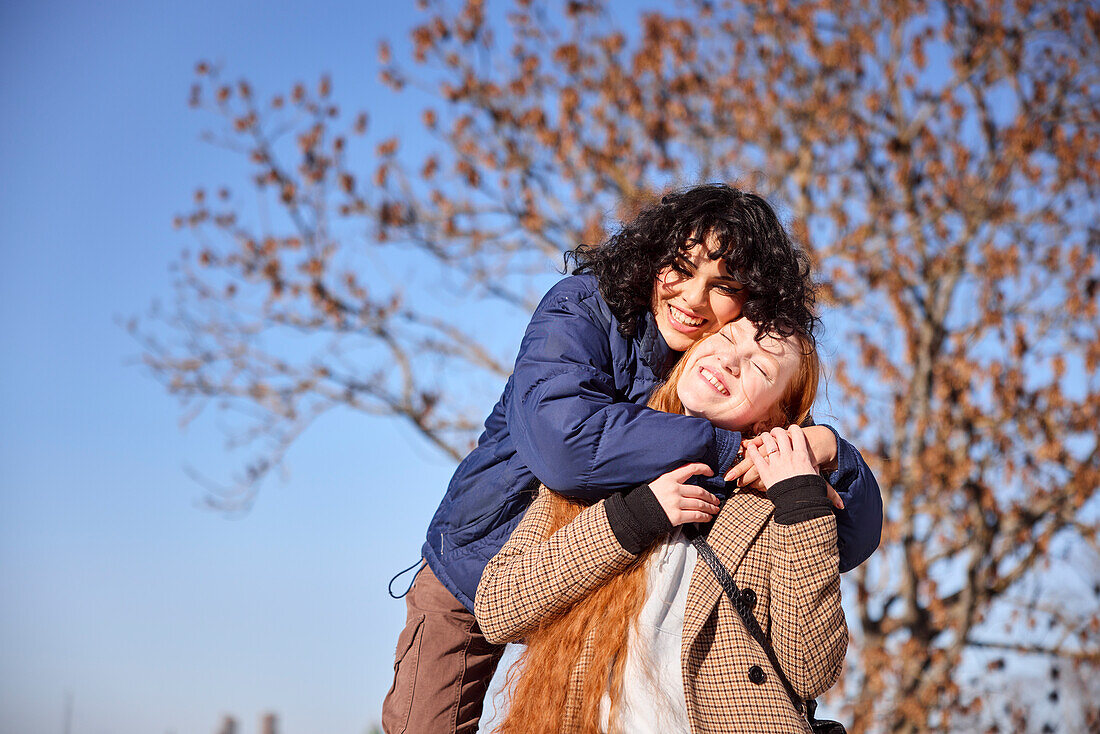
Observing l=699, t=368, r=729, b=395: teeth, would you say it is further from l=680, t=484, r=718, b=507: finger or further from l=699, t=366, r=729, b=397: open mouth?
l=680, t=484, r=718, b=507: finger

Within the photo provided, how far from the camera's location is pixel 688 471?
190 cm

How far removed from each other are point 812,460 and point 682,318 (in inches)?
17.9

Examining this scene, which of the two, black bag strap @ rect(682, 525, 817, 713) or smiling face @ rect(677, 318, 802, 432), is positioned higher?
smiling face @ rect(677, 318, 802, 432)

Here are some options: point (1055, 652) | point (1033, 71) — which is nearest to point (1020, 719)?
point (1055, 652)

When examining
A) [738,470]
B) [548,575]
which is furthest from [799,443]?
[548,575]

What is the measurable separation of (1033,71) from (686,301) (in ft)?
22.3

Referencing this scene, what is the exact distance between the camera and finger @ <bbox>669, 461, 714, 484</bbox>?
1892mm

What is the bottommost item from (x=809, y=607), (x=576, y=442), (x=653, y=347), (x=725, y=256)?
(x=809, y=607)

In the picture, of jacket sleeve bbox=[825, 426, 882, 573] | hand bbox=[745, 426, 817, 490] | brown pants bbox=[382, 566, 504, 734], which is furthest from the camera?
brown pants bbox=[382, 566, 504, 734]

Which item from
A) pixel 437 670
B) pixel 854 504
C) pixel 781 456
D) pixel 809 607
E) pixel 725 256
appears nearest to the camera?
pixel 809 607

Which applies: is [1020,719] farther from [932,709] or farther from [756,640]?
[756,640]

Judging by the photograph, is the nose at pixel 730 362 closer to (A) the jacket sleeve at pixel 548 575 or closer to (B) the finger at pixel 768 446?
(B) the finger at pixel 768 446

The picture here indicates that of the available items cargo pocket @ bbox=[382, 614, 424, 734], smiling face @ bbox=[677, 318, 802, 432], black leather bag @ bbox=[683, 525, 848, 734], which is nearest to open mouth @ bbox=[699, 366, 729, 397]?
smiling face @ bbox=[677, 318, 802, 432]

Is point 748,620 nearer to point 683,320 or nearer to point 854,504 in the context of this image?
point 854,504
